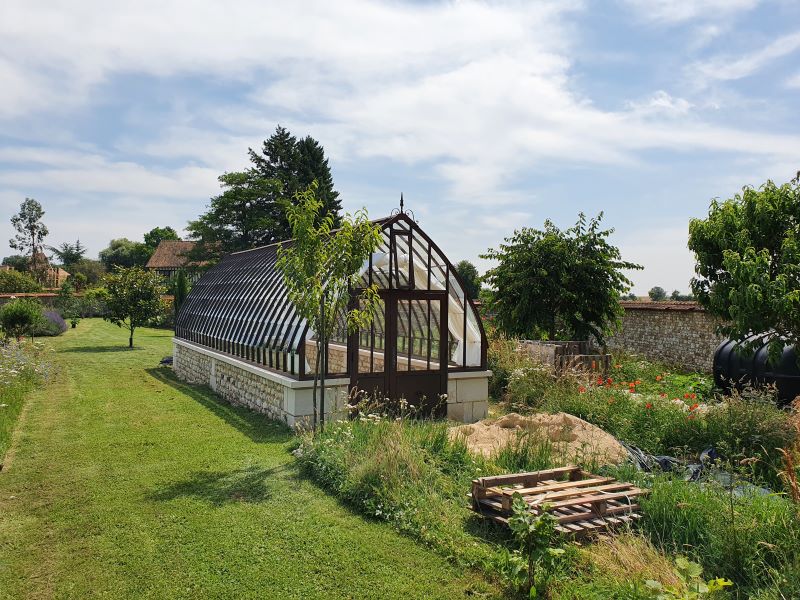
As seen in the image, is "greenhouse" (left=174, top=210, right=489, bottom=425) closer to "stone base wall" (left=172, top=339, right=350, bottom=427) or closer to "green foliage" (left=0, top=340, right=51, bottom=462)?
"stone base wall" (left=172, top=339, right=350, bottom=427)

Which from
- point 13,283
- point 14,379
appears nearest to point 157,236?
point 13,283

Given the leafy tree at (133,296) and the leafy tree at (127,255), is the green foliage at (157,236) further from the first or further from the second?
the leafy tree at (133,296)

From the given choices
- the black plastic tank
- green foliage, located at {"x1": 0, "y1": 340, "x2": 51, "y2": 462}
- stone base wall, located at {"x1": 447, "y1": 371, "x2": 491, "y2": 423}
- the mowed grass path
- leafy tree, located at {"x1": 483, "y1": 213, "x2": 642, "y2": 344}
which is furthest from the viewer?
leafy tree, located at {"x1": 483, "y1": 213, "x2": 642, "y2": 344}

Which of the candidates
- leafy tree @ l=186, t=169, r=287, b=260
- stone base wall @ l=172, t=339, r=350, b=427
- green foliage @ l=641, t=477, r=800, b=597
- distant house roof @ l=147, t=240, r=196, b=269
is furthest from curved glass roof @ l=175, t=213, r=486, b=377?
distant house roof @ l=147, t=240, r=196, b=269

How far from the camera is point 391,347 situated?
11.1 m

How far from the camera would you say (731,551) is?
4922mm

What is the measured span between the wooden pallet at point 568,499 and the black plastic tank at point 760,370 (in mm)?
6799

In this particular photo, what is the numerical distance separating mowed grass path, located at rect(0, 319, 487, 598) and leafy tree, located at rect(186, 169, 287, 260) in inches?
1274

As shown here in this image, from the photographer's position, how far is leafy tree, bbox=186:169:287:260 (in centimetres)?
4191

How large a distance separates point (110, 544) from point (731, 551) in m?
5.40

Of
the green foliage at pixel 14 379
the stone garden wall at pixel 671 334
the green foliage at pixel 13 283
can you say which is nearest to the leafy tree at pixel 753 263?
the stone garden wall at pixel 671 334

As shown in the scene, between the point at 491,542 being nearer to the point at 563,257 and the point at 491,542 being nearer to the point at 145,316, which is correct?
the point at 563,257

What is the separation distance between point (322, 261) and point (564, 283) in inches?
382

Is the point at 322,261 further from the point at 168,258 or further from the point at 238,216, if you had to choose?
the point at 168,258
